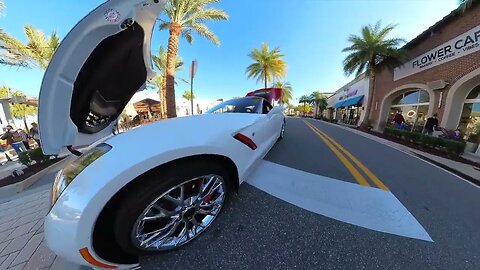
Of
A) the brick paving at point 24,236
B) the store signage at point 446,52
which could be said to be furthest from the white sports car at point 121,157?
the store signage at point 446,52

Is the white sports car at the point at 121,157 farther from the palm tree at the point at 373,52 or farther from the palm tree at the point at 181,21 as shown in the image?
the palm tree at the point at 373,52

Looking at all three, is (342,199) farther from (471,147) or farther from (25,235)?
(471,147)

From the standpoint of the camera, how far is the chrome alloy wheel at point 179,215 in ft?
5.48

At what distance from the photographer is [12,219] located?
293cm

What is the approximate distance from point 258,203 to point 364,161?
3464 millimetres

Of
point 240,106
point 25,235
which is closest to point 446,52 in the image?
point 240,106

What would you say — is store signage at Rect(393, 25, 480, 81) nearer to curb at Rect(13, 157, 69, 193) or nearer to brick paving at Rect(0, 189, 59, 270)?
brick paving at Rect(0, 189, 59, 270)

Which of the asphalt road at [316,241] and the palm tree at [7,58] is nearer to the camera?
the asphalt road at [316,241]

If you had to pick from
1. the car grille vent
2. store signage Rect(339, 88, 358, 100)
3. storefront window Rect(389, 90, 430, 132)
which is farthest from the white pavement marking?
store signage Rect(339, 88, 358, 100)

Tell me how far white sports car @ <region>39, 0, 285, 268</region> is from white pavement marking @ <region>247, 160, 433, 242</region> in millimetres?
782

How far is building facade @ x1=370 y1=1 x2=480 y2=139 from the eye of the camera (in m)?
9.64

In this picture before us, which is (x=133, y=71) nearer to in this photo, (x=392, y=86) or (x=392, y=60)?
(x=392, y=60)

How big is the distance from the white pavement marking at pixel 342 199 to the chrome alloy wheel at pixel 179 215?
1.15 m

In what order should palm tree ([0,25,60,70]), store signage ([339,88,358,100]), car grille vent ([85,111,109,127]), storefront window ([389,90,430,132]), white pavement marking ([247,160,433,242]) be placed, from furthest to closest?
store signage ([339,88,358,100])
storefront window ([389,90,430,132])
palm tree ([0,25,60,70])
car grille vent ([85,111,109,127])
white pavement marking ([247,160,433,242])
